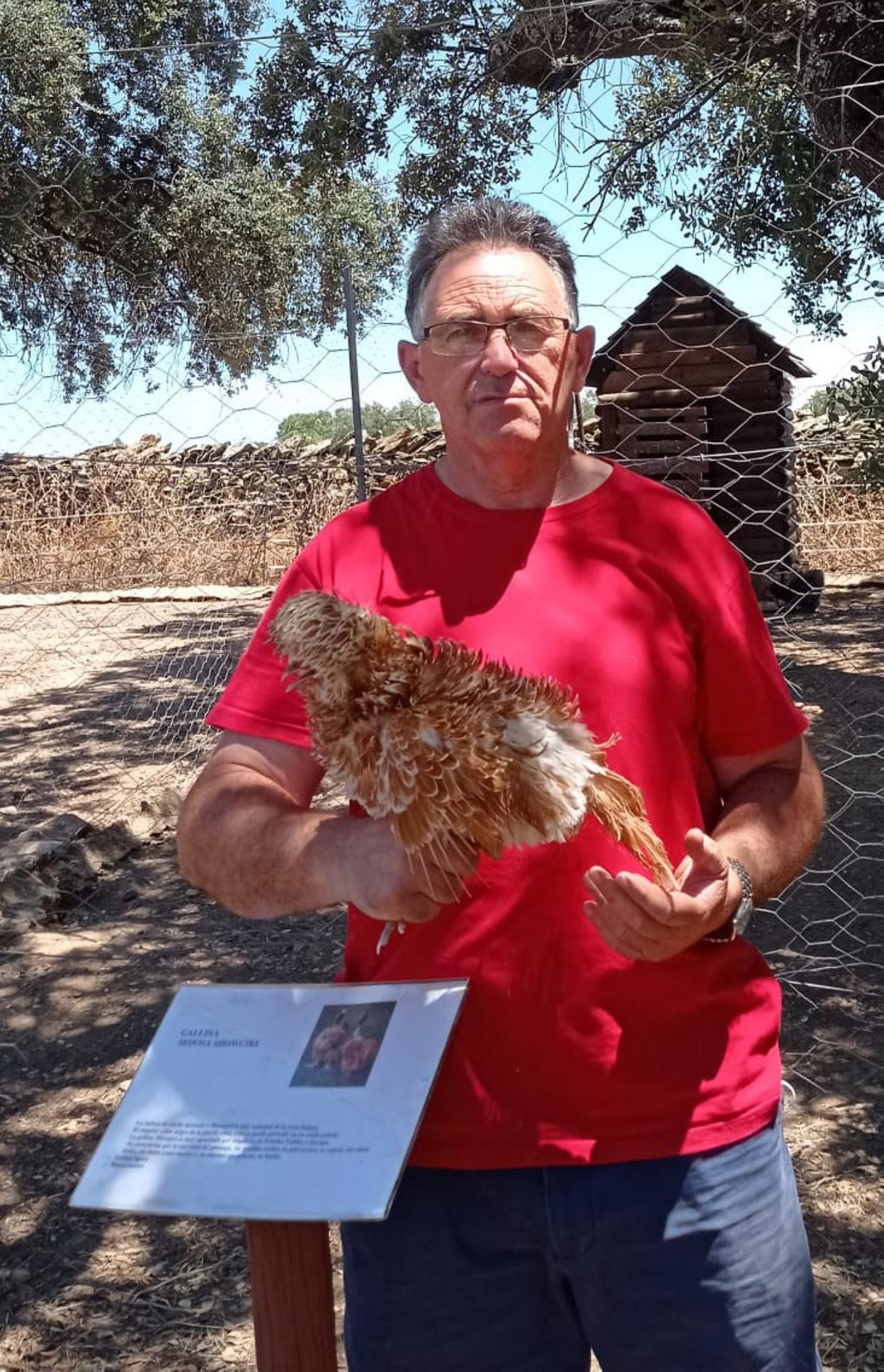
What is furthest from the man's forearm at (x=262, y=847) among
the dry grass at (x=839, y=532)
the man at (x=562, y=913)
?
the dry grass at (x=839, y=532)

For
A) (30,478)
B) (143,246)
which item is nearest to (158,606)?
(30,478)

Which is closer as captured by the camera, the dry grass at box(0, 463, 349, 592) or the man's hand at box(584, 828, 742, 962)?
the man's hand at box(584, 828, 742, 962)

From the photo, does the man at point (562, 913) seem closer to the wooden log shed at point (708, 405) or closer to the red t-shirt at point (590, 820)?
the red t-shirt at point (590, 820)

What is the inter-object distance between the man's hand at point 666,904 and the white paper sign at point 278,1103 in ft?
0.61

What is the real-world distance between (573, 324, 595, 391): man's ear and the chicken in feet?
1.58

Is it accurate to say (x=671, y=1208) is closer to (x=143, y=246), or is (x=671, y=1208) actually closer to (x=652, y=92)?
(x=652, y=92)

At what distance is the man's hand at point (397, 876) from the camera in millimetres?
1146

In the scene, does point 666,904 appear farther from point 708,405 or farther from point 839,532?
point 839,532

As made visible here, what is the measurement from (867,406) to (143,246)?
651 cm

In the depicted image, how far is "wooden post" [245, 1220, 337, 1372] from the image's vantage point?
1220 millimetres

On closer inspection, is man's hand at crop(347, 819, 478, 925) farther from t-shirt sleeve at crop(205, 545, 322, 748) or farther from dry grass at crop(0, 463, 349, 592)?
dry grass at crop(0, 463, 349, 592)

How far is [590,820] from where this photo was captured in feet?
4.28

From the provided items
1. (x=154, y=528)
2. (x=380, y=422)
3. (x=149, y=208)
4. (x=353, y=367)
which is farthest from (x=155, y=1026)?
(x=380, y=422)

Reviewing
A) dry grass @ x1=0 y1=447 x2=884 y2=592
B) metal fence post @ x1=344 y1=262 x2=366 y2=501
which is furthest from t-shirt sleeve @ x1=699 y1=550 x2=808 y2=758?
dry grass @ x1=0 y1=447 x2=884 y2=592
